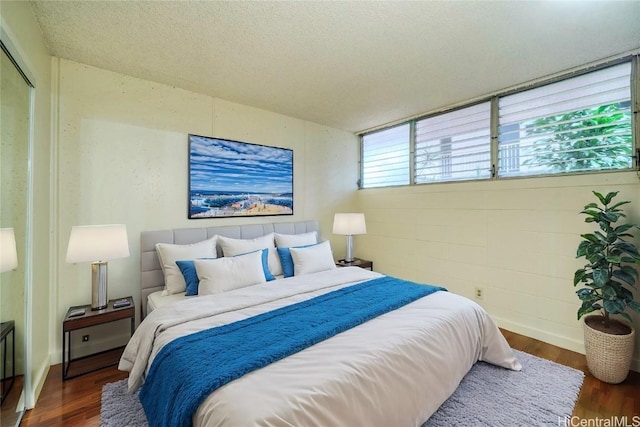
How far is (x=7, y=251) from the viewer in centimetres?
141

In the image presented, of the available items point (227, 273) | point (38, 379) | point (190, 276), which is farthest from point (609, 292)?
point (38, 379)

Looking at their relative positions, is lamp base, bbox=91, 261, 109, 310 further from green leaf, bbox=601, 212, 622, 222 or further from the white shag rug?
green leaf, bbox=601, 212, 622, 222

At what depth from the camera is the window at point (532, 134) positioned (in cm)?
239

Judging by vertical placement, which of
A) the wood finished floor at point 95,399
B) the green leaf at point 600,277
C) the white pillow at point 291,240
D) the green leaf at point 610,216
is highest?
the green leaf at point 610,216

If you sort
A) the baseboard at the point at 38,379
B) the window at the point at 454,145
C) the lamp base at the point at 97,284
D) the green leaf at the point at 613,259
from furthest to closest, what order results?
1. the window at the point at 454,145
2. the lamp base at the point at 97,284
3. the green leaf at the point at 613,259
4. the baseboard at the point at 38,379

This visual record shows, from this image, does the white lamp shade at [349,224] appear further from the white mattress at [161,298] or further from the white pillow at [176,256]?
the white mattress at [161,298]

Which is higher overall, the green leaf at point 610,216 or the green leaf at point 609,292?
the green leaf at point 610,216

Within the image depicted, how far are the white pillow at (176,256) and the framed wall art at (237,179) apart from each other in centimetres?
46

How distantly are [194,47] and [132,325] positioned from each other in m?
2.38

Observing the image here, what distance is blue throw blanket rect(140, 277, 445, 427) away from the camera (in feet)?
3.95

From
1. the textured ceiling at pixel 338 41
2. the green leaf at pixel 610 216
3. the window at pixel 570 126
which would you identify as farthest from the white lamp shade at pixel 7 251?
the window at pixel 570 126

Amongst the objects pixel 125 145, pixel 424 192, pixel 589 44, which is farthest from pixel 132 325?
pixel 589 44

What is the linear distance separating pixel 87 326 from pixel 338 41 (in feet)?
9.37

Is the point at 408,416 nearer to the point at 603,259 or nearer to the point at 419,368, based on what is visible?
the point at 419,368
